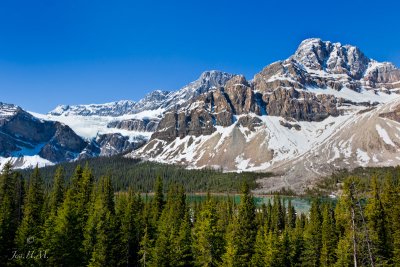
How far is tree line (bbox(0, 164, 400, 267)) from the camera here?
55.1 meters

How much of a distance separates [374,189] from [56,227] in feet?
181

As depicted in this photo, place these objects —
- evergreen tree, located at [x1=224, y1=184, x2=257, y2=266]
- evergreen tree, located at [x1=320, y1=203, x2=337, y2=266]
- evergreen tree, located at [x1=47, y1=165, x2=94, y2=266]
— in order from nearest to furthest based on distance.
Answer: evergreen tree, located at [x1=47, y1=165, x2=94, y2=266]
evergreen tree, located at [x1=224, y1=184, x2=257, y2=266]
evergreen tree, located at [x1=320, y1=203, x2=337, y2=266]

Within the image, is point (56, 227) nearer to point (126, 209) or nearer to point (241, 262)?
point (126, 209)

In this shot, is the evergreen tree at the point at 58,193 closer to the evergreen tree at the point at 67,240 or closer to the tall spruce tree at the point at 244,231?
the evergreen tree at the point at 67,240

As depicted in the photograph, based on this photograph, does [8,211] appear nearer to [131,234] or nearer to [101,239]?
[101,239]

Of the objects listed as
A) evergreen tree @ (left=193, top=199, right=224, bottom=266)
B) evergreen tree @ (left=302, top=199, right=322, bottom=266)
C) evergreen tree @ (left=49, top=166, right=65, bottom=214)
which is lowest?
evergreen tree @ (left=302, top=199, right=322, bottom=266)

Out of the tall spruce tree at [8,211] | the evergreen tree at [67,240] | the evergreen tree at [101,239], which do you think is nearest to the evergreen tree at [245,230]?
the evergreen tree at [101,239]

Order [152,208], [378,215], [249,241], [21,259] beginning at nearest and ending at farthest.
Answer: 1. [21,259]
2. [249,241]
3. [378,215]
4. [152,208]

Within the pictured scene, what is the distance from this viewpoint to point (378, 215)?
68.4m

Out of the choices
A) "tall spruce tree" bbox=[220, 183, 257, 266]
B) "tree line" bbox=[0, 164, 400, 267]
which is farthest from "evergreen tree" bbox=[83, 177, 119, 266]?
"tall spruce tree" bbox=[220, 183, 257, 266]

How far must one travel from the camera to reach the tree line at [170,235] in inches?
2168

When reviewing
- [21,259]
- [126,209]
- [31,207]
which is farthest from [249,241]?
[31,207]

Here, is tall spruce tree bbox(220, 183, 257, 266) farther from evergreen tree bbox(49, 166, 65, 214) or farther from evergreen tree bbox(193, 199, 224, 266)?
evergreen tree bbox(49, 166, 65, 214)

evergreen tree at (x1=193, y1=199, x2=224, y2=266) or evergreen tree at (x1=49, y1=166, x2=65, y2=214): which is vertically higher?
evergreen tree at (x1=49, y1=166, x2=65, y2=214)
